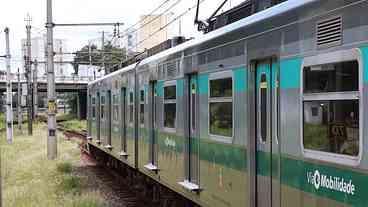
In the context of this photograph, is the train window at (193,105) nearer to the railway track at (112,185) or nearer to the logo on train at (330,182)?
the logo on train at (330,182)

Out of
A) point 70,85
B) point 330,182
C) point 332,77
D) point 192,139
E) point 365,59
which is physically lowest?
point 330,182

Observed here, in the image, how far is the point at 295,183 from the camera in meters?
5.82

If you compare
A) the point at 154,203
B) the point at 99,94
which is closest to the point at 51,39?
the point at 99,94

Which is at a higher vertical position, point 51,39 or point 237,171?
point 51,39

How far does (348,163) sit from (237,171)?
263 cm

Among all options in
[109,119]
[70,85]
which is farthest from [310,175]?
Result: [70,85]

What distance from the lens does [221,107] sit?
8047 mm

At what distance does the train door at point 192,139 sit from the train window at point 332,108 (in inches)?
146

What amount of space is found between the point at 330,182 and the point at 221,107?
9.78 feet

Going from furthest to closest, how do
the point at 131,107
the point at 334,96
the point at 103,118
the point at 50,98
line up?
the point at 50,98 < the point at 103,118 < the point at 131,107 < the point at 334,96

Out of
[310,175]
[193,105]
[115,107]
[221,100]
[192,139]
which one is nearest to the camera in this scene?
[310,175]

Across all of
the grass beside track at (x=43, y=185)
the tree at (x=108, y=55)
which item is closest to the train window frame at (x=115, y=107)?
the grass beside track at (x=43, y=185)

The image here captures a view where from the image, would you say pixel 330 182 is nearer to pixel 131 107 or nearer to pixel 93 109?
pixel 131 107

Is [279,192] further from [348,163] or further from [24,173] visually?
[24,173]
